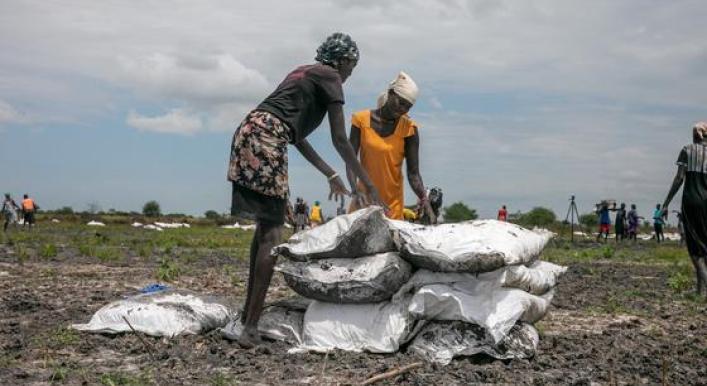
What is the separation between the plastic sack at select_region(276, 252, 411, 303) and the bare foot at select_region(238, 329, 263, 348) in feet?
1.15

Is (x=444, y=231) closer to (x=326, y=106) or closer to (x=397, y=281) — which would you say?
(x=397, y=281)

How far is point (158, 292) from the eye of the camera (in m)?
5.25

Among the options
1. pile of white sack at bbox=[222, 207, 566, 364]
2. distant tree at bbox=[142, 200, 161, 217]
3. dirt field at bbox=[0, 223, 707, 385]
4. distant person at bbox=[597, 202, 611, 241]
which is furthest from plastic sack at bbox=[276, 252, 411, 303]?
distant tree at bbox=[142, 200, 161, 217]

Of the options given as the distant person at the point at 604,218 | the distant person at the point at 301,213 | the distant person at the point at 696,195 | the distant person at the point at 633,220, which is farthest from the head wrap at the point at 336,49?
the distant person at the point at 633,220

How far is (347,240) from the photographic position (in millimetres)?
4434

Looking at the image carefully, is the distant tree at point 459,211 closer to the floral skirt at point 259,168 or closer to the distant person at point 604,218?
the distant person at point 604,218

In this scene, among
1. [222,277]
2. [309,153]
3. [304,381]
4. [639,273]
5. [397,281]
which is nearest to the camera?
[304,381]

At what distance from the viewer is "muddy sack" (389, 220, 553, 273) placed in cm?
416

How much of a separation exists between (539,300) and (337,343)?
1.22 metres

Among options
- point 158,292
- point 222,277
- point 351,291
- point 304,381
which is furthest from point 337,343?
point 222,277

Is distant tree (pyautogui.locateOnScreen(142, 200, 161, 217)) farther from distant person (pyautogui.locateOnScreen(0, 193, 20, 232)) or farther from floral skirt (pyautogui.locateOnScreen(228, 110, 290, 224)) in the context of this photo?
floral skirt (pyautogui.locateOnScreen(228, 110, 290, 224))

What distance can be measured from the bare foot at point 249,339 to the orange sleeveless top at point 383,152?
1172 millimetres

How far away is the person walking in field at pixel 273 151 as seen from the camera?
4.38 metres

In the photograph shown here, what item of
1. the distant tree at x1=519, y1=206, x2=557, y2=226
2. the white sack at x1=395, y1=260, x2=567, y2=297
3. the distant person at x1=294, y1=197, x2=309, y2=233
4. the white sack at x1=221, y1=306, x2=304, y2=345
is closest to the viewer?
the white sack at x1=395, y1=260, x2=567, y2=297
